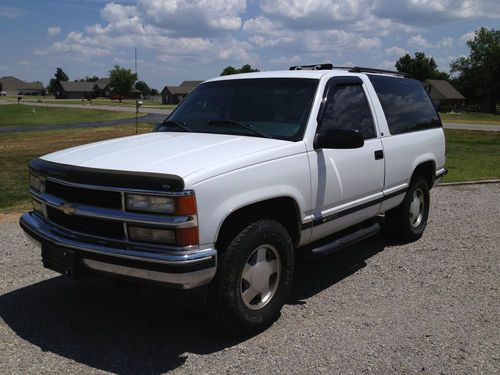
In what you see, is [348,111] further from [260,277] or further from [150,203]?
[150,203]

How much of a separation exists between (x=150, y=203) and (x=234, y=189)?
1.90 ft

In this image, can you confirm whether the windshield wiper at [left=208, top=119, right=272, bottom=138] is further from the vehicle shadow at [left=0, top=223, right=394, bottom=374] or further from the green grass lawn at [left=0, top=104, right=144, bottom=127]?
the green grass lawn at [left=0, top=104, right=144, bottom=127]

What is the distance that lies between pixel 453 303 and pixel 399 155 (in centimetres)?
171

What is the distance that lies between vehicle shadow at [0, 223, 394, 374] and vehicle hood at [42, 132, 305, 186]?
0.84 meters

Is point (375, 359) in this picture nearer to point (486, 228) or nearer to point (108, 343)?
point (108, 343)

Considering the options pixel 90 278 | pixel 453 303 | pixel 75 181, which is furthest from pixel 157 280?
pixel 453 303

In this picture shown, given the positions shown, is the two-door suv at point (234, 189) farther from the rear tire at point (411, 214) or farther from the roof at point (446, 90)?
the roof at point (446, 90)

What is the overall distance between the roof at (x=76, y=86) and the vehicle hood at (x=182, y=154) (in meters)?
144

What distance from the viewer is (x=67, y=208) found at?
141 inches

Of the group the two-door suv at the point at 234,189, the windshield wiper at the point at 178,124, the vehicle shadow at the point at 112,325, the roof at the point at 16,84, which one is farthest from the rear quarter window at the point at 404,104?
the roof at the point at 16,84

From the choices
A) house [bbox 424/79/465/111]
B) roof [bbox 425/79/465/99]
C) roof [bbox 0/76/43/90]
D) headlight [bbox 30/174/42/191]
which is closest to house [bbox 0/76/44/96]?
roof [bbox 0/76/43/90]

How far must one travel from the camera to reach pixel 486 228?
7066 millimetres

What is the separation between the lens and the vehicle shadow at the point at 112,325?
11.5 ft

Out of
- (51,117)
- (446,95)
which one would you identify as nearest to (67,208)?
(51,117)
